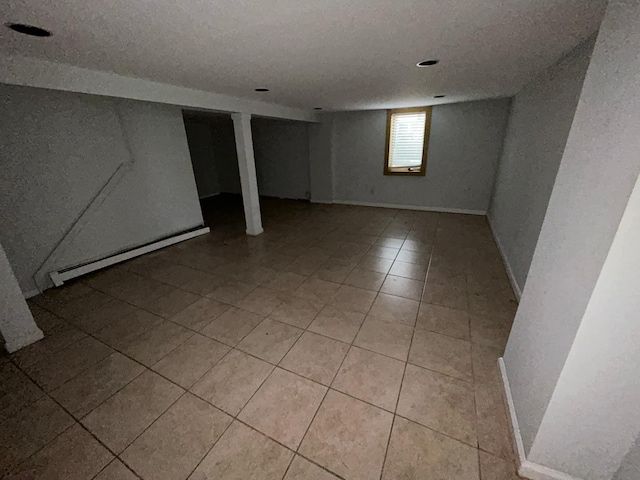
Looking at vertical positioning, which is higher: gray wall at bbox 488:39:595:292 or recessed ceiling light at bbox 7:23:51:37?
recessed ceiling light at bbox 7:23:51:37

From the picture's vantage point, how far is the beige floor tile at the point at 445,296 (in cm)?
249

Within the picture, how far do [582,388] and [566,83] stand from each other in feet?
7.64

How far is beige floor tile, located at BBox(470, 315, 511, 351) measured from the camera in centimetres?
201

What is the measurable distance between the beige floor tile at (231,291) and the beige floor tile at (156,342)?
1.65 ft

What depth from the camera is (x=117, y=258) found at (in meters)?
3.49

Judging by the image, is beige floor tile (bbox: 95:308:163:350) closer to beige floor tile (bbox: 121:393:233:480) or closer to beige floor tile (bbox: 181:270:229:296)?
beige floor tile (bbox: 181:270:229:296)

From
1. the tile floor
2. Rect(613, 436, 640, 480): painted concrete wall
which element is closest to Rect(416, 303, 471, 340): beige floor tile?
the tile floor

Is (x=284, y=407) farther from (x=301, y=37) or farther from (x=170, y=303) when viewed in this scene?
(x=301, y=37)

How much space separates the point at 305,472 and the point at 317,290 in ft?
5.53

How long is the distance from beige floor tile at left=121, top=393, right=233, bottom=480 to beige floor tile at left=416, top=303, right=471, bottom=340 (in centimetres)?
172

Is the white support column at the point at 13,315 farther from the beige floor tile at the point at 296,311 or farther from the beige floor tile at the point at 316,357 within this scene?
the beige floor tile at the point at 316,357

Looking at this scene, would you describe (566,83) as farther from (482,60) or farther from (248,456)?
(248,456)

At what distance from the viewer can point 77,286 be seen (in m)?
3.00

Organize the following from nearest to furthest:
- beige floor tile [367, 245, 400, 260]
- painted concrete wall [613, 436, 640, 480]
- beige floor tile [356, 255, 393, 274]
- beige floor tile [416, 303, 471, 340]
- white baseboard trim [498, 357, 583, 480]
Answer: painted concrete wall [613, 436, 640, 480], white baseboard trim [498, 357, 583, 480], beige floor tile [416, 303, 471, 340], beige floor tile [356, 255, 393, 274], beige floor tile [367, 245, 400, 260]
